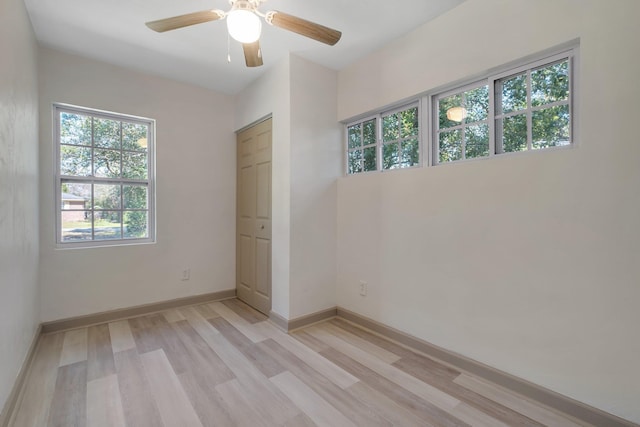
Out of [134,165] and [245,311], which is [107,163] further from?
[245,311]

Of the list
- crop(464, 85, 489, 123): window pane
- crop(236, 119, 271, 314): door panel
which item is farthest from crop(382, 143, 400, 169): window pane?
crop(236, 119, 271, 314): door panel

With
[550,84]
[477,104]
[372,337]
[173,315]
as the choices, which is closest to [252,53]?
[477,104]

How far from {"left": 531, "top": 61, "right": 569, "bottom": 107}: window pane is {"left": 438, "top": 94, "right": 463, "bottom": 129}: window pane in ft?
1.53

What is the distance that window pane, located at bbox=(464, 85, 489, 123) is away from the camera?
6.68 ft

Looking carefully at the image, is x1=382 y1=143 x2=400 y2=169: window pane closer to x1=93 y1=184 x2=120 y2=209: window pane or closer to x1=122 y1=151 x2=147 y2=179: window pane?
x1=122 y1=151 x2=147 y2=179: window pane

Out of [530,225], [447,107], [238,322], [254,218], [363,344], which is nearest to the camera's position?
[530,225]

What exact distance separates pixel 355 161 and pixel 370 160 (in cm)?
21

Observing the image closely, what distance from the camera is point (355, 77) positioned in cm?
283

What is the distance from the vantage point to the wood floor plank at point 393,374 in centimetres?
172

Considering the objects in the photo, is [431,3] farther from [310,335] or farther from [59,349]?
[59,349]

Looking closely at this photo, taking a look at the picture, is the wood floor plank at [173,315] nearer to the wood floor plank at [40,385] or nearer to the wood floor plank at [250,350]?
the wood floor plank at [250,350]

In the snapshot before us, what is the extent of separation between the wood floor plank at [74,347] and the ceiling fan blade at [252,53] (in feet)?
8.32

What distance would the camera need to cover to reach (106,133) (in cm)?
293

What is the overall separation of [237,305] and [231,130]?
216 centimetres
